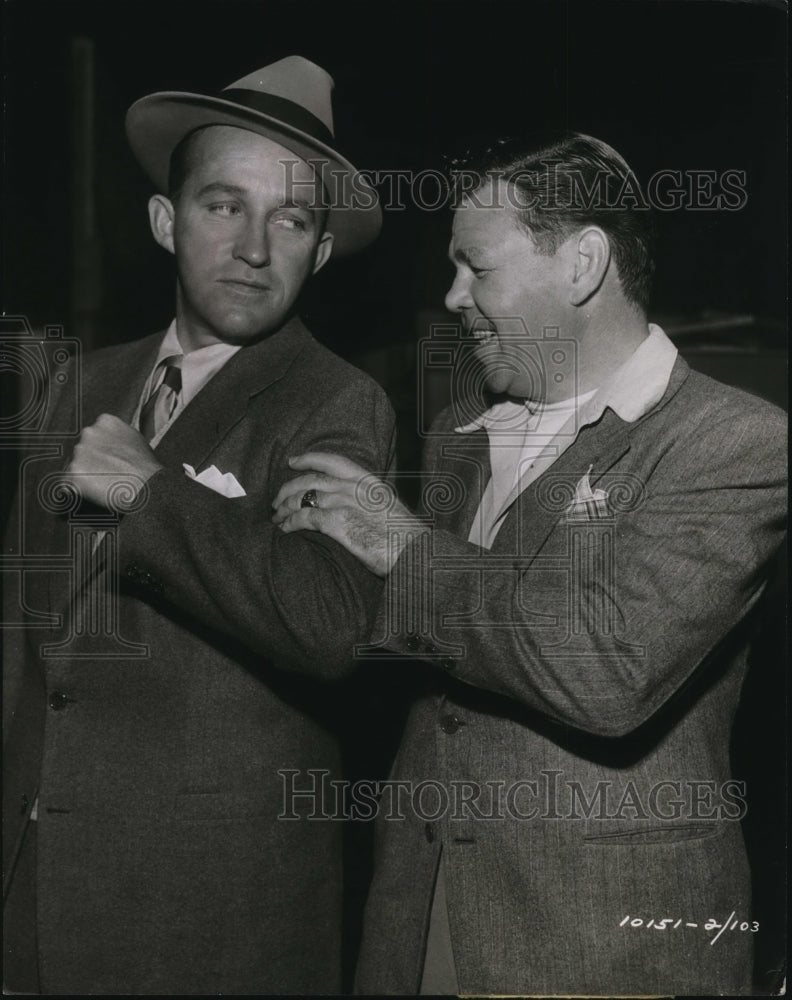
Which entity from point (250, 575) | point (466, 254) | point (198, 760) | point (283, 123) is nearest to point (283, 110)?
point (283, 123)

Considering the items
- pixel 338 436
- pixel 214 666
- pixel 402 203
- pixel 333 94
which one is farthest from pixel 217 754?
pixel 333 94

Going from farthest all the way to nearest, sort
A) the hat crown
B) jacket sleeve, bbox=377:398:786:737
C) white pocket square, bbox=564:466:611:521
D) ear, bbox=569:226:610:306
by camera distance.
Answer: the hat crown → ear, bbox=569:226:610:306 → white pocket square, bbox=564:466:611:521 → jacket sleeve, bbox=377:398:786:737

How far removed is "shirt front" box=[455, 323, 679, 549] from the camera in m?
2.28

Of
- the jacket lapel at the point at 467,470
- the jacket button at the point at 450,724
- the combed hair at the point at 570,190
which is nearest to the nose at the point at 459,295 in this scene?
the combed hair at the point at 570,190

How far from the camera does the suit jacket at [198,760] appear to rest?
7.70 ft

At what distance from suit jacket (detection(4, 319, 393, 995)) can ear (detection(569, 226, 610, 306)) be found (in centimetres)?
55

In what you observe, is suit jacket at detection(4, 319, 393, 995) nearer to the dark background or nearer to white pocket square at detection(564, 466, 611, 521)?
the dark background

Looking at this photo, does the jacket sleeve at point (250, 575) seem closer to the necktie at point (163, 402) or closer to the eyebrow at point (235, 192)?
the necktie at point (163, 402)

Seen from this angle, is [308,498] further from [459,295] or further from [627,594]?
[627,594]

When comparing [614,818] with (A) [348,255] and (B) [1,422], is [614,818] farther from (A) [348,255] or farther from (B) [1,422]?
(B) [1,422]

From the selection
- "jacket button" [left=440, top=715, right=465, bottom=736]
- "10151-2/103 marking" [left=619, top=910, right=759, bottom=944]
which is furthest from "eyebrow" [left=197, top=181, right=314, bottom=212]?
"10151-2/103 marking" [left=619, top=910, right=759, bottom=944]

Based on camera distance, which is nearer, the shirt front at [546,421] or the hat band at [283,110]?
the shirt front at [546,421]

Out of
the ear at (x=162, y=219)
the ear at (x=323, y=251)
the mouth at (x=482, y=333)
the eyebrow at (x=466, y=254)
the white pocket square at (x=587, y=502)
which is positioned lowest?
the white pocket square at (x=587, y=502)

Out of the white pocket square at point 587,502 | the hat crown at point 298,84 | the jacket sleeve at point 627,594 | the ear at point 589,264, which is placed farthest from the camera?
the hat crown at point 298,84
